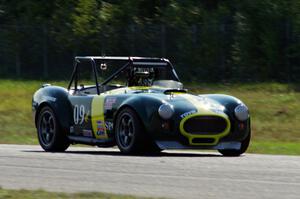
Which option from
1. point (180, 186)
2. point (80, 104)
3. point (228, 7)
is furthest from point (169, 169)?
point (228, 7)

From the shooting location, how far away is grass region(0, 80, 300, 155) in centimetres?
1927

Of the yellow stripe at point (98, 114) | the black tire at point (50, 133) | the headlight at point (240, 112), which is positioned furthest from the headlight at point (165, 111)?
the black tire at point (50, 133)

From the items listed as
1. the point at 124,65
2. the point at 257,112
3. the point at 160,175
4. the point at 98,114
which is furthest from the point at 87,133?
the point at 257,112

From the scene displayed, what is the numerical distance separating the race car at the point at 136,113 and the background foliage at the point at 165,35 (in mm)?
15596

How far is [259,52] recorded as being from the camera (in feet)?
105

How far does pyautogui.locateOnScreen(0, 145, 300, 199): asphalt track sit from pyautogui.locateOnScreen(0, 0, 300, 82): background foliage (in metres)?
18.3

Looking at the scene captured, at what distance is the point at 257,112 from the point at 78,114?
31.5ft

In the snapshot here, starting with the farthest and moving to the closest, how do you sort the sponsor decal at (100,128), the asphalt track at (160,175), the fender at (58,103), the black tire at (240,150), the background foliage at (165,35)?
1. the background foliage at (165,35)
2. the fender at (58,103)
3. the sponsor decal at (100,128)
4. the black tire at (240,150)
5. the asphalt track at (160,175)

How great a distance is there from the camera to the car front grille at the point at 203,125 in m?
13.6

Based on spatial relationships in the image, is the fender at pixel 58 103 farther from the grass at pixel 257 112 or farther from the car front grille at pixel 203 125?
the grass at pixel 257 112

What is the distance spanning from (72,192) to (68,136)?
5.87 metres

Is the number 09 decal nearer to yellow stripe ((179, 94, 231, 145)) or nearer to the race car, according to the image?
the race car

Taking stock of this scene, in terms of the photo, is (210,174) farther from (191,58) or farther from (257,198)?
(191,58)

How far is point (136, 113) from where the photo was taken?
44.7 ft
